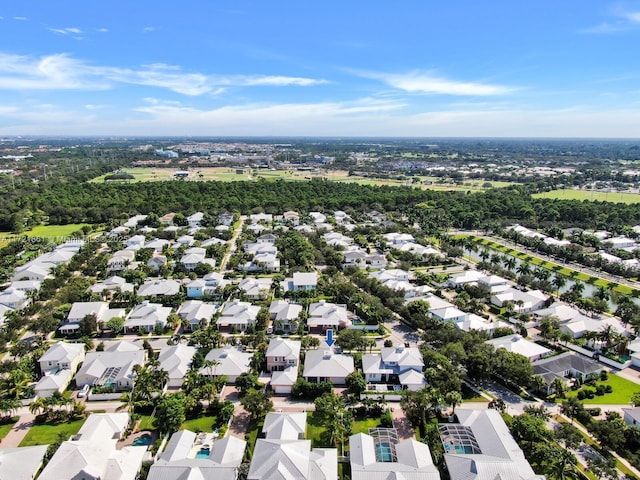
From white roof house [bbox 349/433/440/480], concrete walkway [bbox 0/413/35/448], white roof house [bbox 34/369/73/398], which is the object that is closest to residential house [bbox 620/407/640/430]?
white roof house [bbox 349/433/440/480]

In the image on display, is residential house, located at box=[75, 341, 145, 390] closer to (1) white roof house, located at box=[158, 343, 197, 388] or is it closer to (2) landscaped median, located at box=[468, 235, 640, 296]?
(1) white roof house, located at box=[158, 343, 197, 388]

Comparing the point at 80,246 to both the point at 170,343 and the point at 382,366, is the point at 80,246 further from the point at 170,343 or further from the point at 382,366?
the point at 382,366

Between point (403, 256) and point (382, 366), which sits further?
point (403, 256)

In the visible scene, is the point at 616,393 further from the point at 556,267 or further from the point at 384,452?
the point at 556,267

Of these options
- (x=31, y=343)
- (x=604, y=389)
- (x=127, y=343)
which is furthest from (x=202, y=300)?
(x=604, y=389)

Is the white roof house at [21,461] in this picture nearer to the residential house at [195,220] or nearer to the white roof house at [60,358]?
the white roof house at [60,358]

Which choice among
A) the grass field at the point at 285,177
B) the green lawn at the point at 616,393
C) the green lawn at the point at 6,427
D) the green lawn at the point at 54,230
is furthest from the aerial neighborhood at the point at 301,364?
the grass field at the point at 285,177

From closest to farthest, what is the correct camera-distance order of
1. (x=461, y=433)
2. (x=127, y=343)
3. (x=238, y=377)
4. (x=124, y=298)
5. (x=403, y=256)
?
(x=461, y=433) < (x=238, y=377) < (x=127, y=343) < (x=124, y=298) < (x=403, y=256)

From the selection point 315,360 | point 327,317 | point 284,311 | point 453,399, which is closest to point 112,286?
point 284,311
